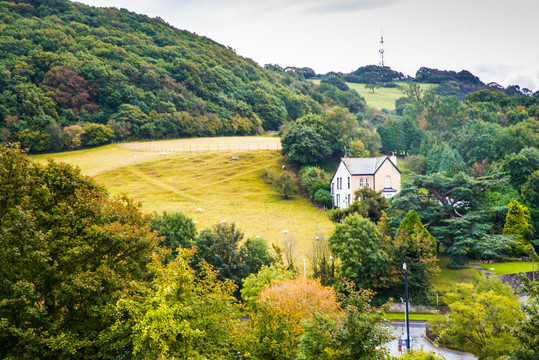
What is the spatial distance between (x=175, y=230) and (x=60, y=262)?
79.0 ft

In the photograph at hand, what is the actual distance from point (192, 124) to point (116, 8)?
90332 mm

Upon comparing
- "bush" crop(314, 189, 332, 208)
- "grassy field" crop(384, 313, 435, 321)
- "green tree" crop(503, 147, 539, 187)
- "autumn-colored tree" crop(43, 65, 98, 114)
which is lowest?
"grassy field" crop(384, 313, 435, 321)

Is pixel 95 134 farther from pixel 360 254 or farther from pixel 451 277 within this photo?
pixel 451 277

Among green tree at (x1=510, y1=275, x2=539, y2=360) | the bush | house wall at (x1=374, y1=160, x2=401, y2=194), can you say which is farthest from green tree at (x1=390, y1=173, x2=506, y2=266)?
green tree at (x1=510, y1=275, x2=539, y2=360)

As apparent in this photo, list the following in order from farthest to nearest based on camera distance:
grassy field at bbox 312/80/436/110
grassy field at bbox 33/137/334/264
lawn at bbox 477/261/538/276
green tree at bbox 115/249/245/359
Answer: grassy field at bbox 312/80/436/110 < grassy field at bbox 33/137/334/264 < lawn at bbox 477/261/538/276 < green tree at bbox 115/249/245/359

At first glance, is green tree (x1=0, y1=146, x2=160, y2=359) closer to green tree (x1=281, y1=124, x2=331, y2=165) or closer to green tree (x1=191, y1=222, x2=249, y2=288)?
green tree (x1=191, y1=222, x2=249, y2=288)

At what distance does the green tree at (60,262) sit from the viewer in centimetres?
1755

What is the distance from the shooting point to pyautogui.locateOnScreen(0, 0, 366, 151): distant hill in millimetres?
85438

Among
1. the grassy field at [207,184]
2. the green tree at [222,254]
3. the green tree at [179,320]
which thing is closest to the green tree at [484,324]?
the green tree at [179,320]

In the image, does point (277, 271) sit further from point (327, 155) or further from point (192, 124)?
point (192, 124)

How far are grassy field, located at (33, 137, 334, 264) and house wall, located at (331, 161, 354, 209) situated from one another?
3.23 metres

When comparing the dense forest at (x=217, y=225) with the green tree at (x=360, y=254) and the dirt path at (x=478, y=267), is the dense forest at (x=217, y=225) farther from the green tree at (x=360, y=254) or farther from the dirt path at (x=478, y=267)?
the dirt path at (x=478, y=267)

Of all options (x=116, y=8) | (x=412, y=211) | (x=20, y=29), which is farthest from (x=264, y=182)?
(x=116, y=8)

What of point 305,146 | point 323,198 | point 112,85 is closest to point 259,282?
point 323,198
